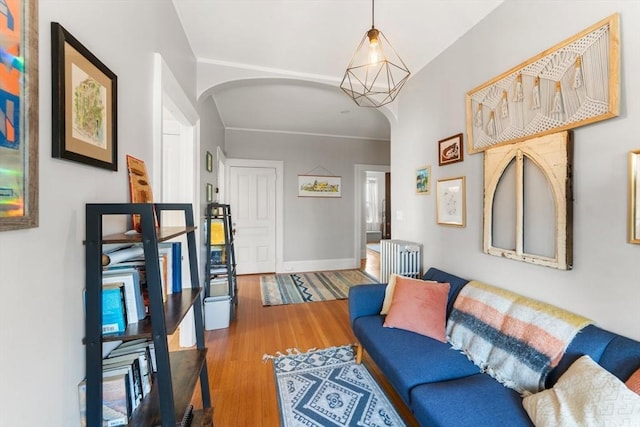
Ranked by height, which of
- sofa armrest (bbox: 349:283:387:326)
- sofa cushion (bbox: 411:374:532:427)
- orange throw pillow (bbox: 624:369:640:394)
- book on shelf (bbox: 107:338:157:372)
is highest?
book on shelf (bbox: 107:338:157:372)

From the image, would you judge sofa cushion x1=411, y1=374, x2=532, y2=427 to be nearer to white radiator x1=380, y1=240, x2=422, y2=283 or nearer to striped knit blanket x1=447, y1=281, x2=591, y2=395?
striped knit blanket x1=447, y1=281, x2=591, y2=395

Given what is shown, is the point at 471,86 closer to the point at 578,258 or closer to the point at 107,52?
the point at 578,258

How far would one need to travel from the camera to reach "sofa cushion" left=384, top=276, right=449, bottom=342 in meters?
1.80

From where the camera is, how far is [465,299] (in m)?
1.81

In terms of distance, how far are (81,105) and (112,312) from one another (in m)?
0.72

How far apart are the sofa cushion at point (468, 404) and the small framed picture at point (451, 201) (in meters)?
1.16

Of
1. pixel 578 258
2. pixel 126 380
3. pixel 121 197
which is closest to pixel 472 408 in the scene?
pixel 578 258

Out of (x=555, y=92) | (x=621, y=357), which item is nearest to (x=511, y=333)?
(x=621, y=357)

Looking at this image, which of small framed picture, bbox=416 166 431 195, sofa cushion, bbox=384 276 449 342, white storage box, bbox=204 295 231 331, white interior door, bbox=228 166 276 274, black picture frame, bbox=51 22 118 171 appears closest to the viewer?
black picture frame, bbox=51 22 118 171

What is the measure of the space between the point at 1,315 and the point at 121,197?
675mm

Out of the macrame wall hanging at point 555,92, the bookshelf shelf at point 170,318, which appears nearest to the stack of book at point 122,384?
the bookshelf shelf at point 170,318

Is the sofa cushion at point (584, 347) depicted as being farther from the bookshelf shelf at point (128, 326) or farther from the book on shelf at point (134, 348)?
the book on shelf at point (134, 348)

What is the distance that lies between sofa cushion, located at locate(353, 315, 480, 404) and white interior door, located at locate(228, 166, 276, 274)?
10.9ft

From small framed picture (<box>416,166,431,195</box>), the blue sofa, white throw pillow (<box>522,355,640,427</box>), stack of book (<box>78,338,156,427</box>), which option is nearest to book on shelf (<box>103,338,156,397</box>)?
stack of book (<box>78,338,156,427</box>)
